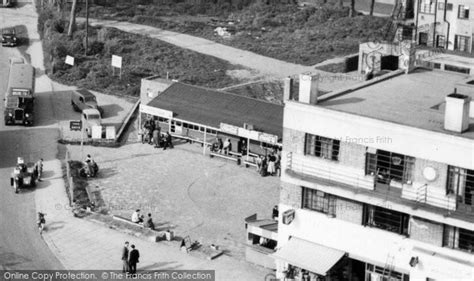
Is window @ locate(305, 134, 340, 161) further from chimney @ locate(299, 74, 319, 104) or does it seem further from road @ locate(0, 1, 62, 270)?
road @ locate(0, 1, 62, 270)

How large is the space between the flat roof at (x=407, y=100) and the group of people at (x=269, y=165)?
11.0 m

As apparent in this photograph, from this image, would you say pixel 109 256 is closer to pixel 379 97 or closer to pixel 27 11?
pixel 379 97

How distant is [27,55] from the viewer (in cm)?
8938

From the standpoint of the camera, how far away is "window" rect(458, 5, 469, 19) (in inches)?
3310

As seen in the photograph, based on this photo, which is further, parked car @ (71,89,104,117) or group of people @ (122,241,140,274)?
parked car @ (71,89,104,117)

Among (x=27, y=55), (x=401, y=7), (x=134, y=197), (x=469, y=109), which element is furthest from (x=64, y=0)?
(x=469, y=109)

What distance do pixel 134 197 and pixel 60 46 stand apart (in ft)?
106

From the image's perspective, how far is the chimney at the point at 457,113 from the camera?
4366cm

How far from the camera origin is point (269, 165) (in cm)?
6241

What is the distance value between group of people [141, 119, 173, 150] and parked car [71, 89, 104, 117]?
6234 millimetres

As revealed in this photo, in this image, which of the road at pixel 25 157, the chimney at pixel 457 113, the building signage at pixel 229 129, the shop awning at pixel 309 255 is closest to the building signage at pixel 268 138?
the building signage at pixel 229 129

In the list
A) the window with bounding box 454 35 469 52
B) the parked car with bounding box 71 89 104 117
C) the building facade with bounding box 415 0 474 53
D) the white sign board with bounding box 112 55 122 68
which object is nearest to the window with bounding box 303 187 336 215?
the parked car with bounding box 71 89 104 117

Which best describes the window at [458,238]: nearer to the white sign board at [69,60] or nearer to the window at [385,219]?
the window at [385,219]

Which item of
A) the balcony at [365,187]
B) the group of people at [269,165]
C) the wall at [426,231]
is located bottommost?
the group of people at [269,165]
